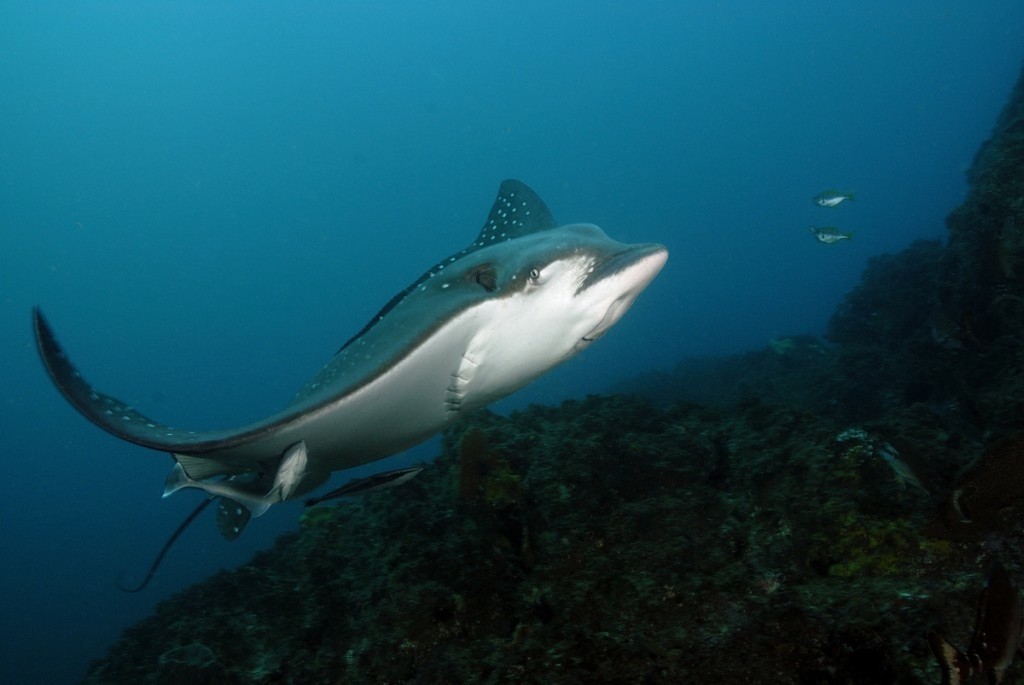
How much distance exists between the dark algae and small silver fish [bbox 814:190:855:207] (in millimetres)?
5014

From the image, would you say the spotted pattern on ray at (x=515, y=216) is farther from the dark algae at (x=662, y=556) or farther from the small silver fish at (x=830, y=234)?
the small silver fish at (x=830, y=234)

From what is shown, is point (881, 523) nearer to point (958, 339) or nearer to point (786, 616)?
point (786, 616)

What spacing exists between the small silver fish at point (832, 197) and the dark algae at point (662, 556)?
5014 millimetres

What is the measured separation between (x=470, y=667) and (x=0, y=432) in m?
105

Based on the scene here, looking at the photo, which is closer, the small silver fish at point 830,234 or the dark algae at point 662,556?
the dark algae at point 662,556

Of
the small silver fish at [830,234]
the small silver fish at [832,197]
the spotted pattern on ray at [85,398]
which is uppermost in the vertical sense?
the spotted pattern on ray at [85,398]

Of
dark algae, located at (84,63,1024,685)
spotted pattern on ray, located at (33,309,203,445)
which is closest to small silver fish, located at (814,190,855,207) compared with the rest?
dark algae, located at (84,63,1024,685)

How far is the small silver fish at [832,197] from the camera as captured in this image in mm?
11227

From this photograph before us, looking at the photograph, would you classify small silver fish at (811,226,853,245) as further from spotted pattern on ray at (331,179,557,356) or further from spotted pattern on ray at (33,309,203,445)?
spotted pattern on ray at (33,309,203,445)

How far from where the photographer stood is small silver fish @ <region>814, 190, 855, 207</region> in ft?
36.8

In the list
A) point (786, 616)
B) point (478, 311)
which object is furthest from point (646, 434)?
point (478, 311)

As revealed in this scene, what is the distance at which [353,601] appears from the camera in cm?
378

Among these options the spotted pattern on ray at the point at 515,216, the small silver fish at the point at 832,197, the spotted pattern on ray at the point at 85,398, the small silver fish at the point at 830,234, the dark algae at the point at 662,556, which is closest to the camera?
the spotted pattern on ray at the point at 85,398

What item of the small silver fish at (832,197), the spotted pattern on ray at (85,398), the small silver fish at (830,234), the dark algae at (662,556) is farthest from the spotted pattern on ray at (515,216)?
the small silver fish at (832,197)
